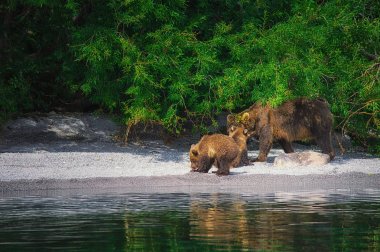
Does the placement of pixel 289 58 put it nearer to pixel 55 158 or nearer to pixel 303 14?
pixel 303 14

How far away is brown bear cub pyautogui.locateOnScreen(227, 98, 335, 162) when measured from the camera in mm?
20719

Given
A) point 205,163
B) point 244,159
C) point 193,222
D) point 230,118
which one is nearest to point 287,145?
point 230,118

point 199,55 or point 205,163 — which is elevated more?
point 199,55

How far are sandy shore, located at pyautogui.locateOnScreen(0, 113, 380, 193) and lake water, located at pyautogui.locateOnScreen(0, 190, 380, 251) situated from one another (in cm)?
138

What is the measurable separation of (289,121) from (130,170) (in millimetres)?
3773

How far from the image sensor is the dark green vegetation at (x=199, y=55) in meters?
20.8

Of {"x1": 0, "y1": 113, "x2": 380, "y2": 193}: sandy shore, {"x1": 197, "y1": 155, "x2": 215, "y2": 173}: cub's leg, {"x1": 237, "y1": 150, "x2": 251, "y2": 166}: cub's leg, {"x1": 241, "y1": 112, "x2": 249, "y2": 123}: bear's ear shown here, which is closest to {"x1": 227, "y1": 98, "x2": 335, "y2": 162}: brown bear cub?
{"x1": 241, "y1": 112, "x2": 249, "y2": 123}: bear's ear

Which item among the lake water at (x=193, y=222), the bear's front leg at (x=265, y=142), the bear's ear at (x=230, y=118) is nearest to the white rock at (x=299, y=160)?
the bear's front leg at (x=265, y=142)

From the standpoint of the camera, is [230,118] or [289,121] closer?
Answer: [230,118]

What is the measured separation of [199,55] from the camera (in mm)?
21875

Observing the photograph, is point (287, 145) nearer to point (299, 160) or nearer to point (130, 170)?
point (299, 160)

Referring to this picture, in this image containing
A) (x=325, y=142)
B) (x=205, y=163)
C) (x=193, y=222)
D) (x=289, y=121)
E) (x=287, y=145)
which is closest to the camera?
(x=193, y=222)

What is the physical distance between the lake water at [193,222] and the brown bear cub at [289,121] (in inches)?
166

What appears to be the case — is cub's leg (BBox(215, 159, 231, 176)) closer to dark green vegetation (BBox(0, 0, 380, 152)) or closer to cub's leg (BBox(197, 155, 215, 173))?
cub's leg (BBox(197, 155, 215, 173))
